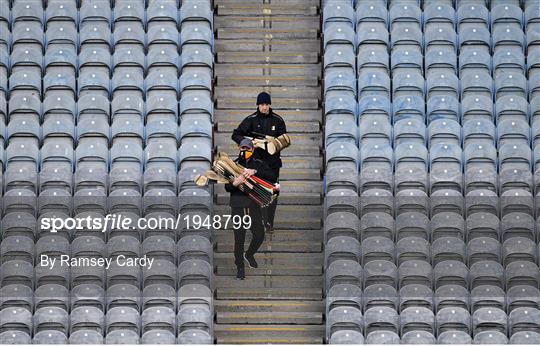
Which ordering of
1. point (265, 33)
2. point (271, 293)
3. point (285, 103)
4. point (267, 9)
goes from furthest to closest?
point (267, 9) < point (265, 33) < point (285, 103) < point (271, 293)

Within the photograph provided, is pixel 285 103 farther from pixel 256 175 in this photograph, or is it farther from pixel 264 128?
pixel 256 175

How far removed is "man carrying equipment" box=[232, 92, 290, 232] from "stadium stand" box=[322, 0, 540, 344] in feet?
1.86

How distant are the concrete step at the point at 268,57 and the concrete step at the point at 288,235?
2116 mm

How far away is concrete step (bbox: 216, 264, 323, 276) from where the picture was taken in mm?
15445

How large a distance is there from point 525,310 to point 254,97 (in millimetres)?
3491

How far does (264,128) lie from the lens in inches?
615

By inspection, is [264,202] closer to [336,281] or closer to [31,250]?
[336,281]

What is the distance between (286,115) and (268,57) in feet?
2.62

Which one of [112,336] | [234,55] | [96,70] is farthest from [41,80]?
[112,336]

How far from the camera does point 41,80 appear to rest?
663 inches

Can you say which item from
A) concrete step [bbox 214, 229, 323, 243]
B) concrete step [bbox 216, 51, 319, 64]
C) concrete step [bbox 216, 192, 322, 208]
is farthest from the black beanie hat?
concrete step [bbox 216, 51, 319, 64]

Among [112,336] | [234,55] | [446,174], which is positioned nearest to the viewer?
[112,336]

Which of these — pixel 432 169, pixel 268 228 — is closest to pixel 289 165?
pixel 268 228

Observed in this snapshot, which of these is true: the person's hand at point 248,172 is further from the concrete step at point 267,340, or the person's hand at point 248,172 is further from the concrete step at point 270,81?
the concrete step at point 270,81
